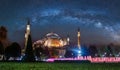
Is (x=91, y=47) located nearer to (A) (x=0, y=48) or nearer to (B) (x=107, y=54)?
(B) (x=107, y=54)

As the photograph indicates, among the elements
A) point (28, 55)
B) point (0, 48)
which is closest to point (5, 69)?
point (28, 55)

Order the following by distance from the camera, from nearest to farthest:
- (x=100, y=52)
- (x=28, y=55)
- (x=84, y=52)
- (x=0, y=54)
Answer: (x=28, y=55), (x=0, y=54), (x=100, y=52), (x=84, y=52)

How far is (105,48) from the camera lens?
185875 mm

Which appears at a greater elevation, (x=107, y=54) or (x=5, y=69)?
(x=107, y=54)

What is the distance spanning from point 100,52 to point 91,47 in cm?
2079

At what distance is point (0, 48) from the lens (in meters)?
127

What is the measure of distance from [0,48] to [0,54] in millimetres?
9133

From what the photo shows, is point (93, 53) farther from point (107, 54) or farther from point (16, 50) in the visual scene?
point (16, 50)

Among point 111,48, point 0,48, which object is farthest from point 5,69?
point 111,48

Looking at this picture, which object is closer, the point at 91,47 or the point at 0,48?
the point at 0,48

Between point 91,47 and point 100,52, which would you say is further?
point 91,47

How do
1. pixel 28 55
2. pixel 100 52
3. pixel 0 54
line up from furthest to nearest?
pixel 100 52, pixel 0 54, pixel 28 55

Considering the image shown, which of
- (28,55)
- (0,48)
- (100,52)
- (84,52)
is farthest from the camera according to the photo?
(84,52)

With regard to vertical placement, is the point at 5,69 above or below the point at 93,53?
below
